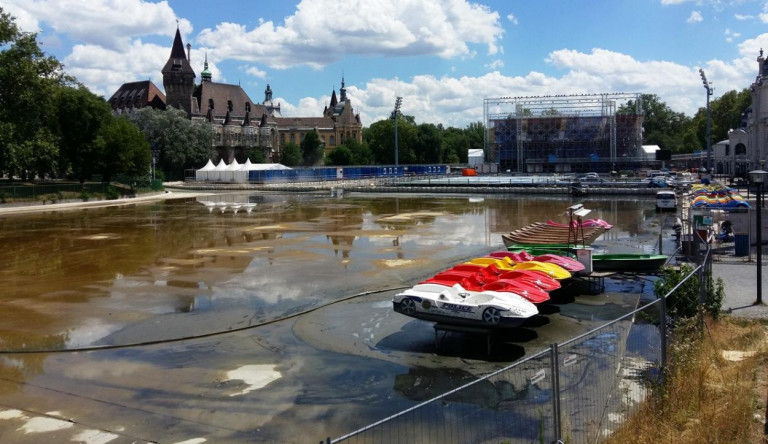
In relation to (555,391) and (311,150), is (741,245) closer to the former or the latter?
(555,391)

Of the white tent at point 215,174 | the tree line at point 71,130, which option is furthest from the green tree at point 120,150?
the white tent at point 215,174

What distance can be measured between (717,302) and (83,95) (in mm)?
69836

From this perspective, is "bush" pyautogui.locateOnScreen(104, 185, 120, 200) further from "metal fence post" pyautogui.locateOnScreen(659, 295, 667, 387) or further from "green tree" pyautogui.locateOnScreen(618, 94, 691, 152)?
"green tree" pyautogui.locateOnScreen(618, 94, 691, 152)

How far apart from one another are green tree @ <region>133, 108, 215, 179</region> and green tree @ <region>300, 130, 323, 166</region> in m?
49.1

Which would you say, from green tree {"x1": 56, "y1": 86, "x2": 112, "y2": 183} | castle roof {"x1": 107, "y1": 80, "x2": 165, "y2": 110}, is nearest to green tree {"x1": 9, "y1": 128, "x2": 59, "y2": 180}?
green tree {"x1": 56, "y1": 86, "x2": 112, "y2": 183}

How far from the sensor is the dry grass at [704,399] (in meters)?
8.19

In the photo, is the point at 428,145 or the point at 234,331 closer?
the point at 234,331

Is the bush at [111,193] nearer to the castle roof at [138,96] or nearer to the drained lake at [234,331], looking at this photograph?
the drained lake at [234,331]

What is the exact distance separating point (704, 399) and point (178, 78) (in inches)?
5497

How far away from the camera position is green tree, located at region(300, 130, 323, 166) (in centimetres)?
16123

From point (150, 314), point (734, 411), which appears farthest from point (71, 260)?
point (734, 411)

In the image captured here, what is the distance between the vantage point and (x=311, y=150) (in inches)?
6368

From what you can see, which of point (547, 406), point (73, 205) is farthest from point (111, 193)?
point (547, 406)

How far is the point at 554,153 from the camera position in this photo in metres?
119
